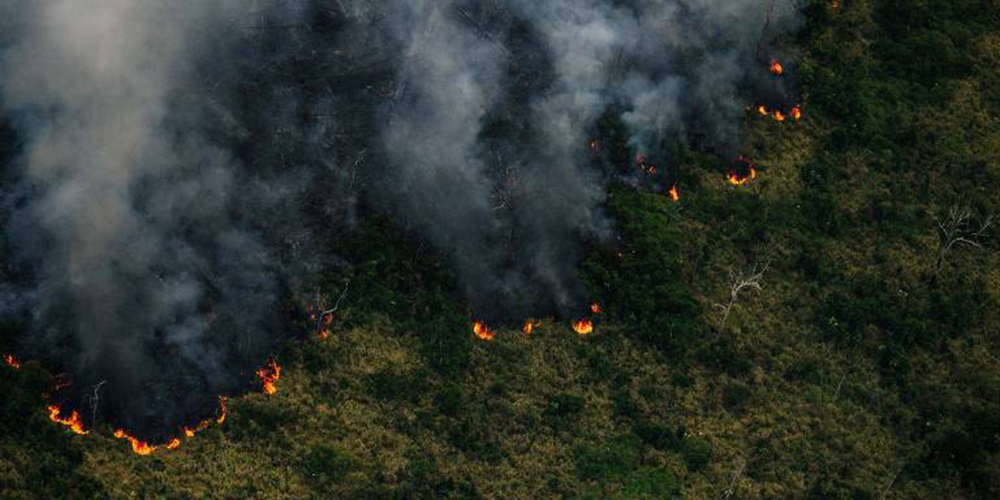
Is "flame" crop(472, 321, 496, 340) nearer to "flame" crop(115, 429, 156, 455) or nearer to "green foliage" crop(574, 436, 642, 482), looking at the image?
"green foliage" crop(574, 436, 642, 482)

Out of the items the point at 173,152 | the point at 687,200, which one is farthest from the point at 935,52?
the point at 173,152

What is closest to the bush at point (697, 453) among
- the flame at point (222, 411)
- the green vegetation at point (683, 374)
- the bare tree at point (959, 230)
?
the green vegetation at point (683, 374)

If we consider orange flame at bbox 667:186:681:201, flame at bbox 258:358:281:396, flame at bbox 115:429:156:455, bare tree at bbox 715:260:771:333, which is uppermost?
orange flame at bbox 667:186:681:201

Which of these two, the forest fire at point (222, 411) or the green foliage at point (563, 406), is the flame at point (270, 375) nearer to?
the forest fire at point (222, 411)

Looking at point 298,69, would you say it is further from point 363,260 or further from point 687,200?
point 687,200

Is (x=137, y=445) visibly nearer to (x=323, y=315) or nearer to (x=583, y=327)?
(x=323, y=315)

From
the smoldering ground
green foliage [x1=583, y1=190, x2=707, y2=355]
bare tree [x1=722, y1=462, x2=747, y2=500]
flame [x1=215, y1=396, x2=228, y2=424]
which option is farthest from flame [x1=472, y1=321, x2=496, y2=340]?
bare tree [x1=722, y1=462, x2=747, y2=500]

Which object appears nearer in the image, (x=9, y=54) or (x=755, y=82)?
(x=9, y=54)
